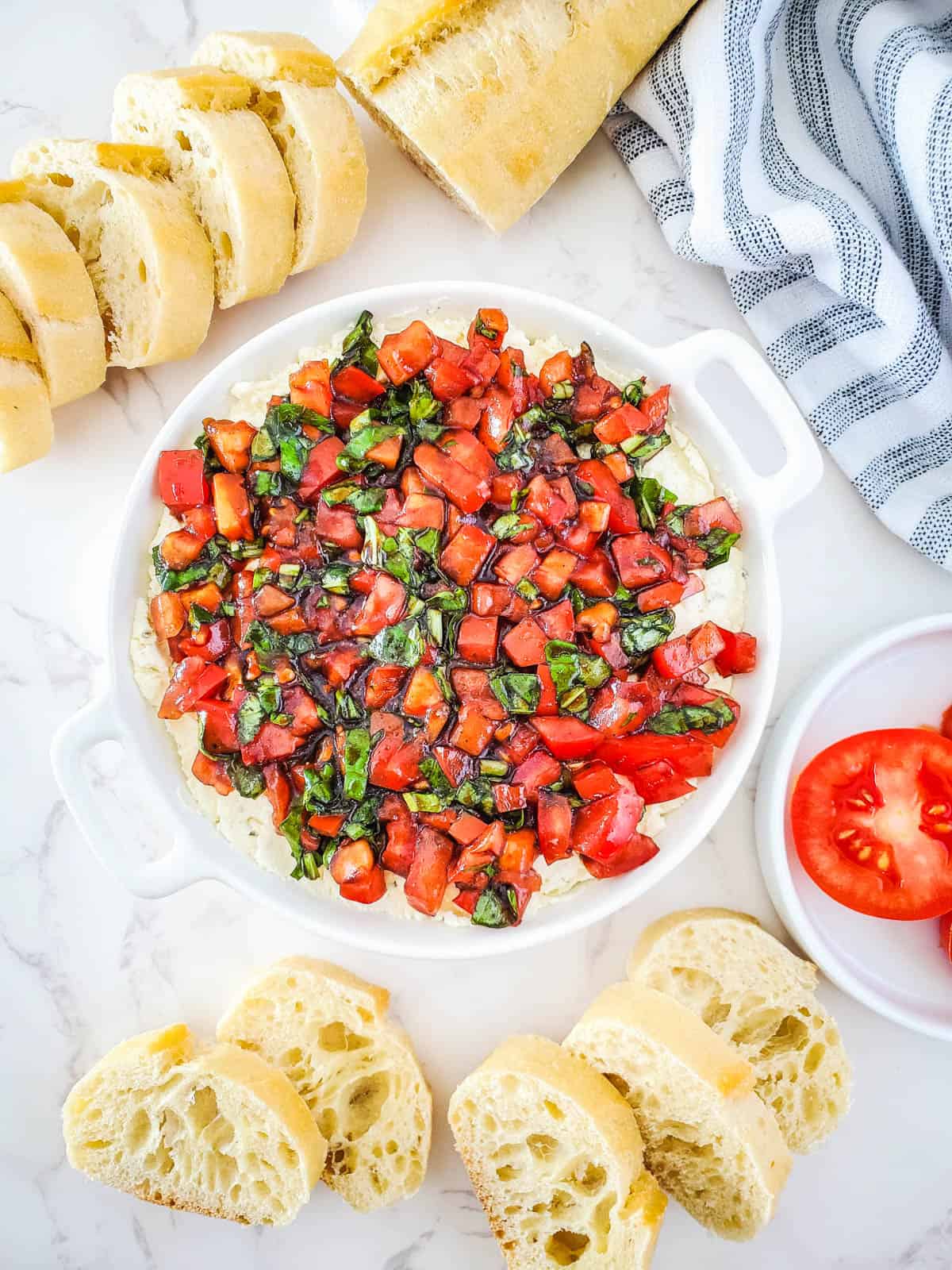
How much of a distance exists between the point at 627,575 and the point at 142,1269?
2706 millimetres

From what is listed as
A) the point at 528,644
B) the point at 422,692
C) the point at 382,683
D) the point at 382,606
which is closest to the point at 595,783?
the point at 528,644

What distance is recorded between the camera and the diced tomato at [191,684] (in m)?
2.77

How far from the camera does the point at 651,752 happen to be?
2775 millimetres

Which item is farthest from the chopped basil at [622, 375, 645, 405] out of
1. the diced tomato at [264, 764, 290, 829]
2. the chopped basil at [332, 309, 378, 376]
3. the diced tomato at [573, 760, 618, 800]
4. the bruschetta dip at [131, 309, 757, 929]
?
the diced tomato at [264, 764, 290, 829]

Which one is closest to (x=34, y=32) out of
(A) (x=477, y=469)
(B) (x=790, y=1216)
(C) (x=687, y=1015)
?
(A) (x=477, y=469)

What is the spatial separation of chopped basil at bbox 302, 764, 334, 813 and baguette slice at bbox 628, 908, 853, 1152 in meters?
1.11

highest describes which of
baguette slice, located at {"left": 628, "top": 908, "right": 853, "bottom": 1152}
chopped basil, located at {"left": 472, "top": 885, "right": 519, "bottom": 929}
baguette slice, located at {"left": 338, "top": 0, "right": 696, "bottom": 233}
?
baguette slice, located at {"left": 338, "top": 0, "right": 696, "bottom": 233}

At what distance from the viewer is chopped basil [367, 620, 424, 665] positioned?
2.70 m

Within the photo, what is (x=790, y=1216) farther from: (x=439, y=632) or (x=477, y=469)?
(x=477, y=469)

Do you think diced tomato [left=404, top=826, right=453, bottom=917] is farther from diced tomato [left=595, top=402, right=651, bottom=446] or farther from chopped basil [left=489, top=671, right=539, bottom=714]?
diced tomato [left=595, top=402, right=651, bottom=446]

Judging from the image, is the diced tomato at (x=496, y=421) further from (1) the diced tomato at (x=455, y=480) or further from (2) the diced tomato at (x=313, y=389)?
(2) the diced tomato at (x=313, y=389)

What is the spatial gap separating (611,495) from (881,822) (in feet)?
4.00

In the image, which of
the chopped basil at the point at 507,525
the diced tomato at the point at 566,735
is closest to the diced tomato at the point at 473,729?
the diced tomato at the point at 566,735

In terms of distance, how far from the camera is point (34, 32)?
10.5 feet
